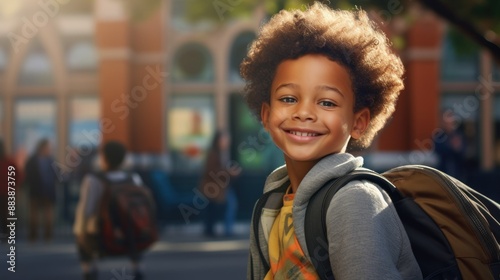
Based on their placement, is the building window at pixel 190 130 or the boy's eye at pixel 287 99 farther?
the building window at pixel 190 130

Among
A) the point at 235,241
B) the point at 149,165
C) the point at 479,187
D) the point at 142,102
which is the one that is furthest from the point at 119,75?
the point at 479,187

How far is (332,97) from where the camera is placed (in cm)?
206

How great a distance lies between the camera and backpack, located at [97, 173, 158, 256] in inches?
251

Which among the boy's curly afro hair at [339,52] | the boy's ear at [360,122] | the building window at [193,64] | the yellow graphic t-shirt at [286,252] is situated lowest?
the yellow graphic t-shirt at [286,252]

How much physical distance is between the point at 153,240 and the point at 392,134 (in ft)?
30.7

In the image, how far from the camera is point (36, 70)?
1544cm

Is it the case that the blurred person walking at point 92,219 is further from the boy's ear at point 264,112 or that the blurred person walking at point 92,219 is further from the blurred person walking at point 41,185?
the blurred person walking at point 41,185

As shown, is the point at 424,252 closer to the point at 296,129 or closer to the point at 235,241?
the point at 296,129

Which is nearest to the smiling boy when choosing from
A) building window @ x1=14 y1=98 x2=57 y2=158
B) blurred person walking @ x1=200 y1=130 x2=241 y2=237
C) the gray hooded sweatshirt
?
the gray hooded sweatshirt

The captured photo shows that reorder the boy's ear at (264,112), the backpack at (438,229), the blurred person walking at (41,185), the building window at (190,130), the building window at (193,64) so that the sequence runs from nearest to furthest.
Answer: the backpack at (438,229) → the boy's ear at (264,112) → the blurred person walking at (41,185) → the building window at (193,64) → the building window at (190,130)

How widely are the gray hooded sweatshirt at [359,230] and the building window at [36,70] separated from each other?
1389 cm

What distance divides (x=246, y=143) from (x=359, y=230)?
13758mm

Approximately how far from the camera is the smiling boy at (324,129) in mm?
1839

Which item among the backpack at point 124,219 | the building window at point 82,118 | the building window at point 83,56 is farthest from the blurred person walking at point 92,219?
the building window at point 83,56
